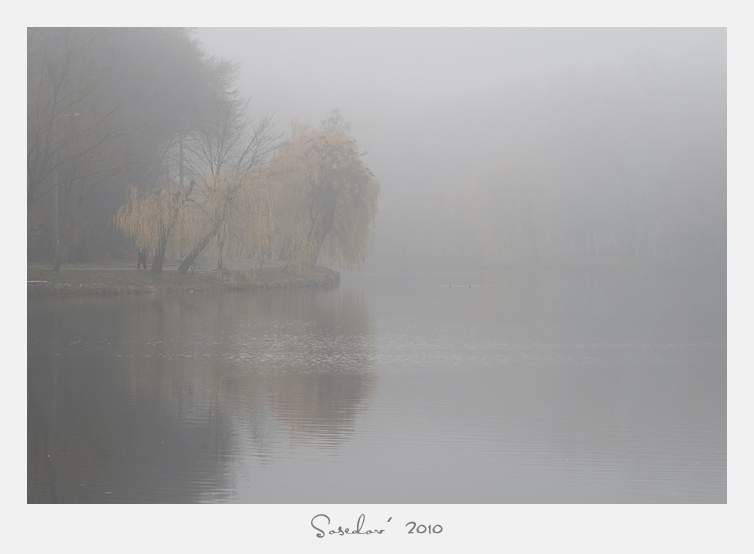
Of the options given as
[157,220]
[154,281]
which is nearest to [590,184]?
[157,220]

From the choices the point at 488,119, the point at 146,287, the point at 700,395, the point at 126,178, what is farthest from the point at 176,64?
the point at 488,119

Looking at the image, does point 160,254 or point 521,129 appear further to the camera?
point 521,129

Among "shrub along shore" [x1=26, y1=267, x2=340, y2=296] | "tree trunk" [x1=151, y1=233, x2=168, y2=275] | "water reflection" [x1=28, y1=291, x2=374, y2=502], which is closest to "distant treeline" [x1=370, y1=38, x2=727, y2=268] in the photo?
"shrub along shore" [x1=26, y1=267, x2=340, y2=296]

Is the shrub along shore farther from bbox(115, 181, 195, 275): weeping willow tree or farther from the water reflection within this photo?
the water reflection

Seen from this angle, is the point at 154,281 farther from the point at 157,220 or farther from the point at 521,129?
the point at 521,129

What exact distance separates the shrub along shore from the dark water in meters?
7.09

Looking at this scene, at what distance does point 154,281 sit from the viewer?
25.5 m

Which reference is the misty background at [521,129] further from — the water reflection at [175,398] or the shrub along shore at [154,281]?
the water reflection at [175,398]

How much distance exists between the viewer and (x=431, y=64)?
43344 mm

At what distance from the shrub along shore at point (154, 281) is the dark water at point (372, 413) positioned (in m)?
7.09

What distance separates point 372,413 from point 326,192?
25755 millimetres

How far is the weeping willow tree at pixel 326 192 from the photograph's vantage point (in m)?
31.9
